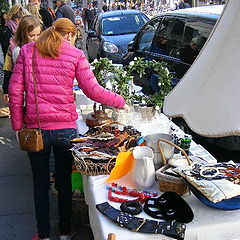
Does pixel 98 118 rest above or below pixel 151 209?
below

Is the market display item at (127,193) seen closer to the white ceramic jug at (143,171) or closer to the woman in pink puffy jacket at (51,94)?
the white ceramic jug at (143,171)

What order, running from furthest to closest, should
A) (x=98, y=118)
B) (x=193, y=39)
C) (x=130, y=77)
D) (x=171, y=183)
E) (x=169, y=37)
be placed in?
1. (x=169, y=37)
2. (x=193, y=39)
3. (x=130, y=77)
4. (x=98, y=118)
5. (x=171, y=183)

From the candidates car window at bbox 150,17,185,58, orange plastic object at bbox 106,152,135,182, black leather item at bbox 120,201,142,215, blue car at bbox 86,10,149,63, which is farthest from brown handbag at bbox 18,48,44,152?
blue car at bbox 86,10,149,63

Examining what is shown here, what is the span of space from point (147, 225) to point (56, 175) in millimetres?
1190

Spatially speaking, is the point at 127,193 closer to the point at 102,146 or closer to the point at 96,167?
the point at 96,167

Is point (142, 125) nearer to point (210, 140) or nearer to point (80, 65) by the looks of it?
point (80, 65)

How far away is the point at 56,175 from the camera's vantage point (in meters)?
2.97

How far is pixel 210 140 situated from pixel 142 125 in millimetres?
1531

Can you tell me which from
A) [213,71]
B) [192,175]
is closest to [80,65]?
[192,175]

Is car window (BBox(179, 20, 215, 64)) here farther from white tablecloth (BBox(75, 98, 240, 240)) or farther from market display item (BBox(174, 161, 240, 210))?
white tablecloth (BBox(75, 98, 240, 240))

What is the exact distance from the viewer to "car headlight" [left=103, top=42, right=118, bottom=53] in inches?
400

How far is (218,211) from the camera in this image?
6.72 feet

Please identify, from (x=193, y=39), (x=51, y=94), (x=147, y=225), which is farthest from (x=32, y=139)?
(x=193, y=39)

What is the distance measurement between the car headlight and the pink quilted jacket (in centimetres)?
753
